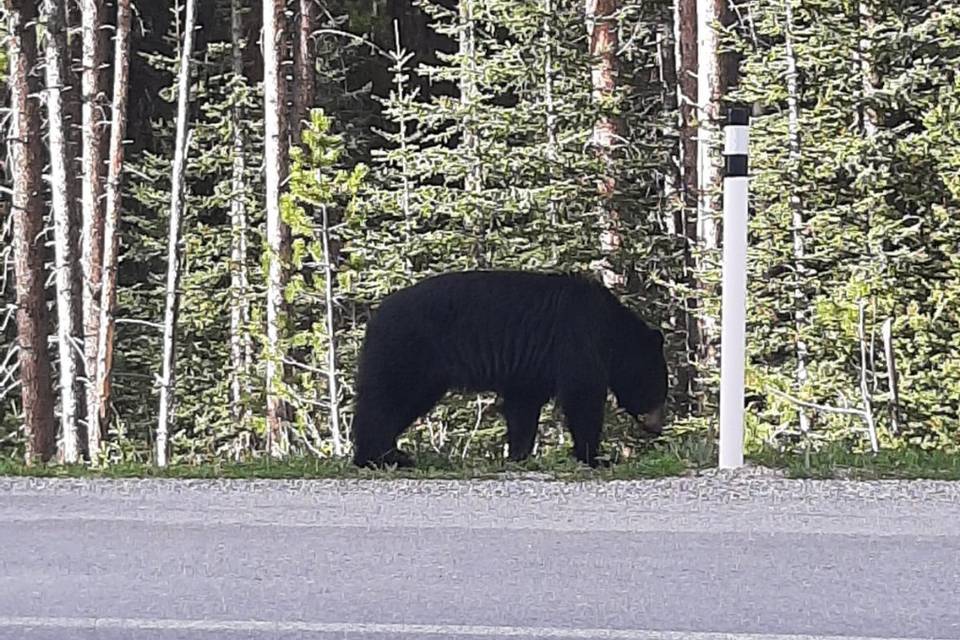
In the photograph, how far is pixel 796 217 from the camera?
15.6m

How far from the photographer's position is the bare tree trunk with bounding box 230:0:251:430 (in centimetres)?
2347

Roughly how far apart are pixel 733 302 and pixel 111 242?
1601 centimetres

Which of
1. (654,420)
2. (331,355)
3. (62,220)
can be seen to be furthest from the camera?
(62,220)

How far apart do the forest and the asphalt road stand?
4082 mm

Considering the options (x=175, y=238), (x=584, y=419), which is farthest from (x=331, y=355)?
(x=584, y=419)

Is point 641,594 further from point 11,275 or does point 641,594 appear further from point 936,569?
point 11,275

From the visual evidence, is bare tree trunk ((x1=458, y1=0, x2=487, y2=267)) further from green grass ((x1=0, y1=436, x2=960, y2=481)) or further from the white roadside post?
the white roadside post

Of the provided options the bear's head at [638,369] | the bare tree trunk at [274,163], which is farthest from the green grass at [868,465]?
the bare tree trunk at [274,163]

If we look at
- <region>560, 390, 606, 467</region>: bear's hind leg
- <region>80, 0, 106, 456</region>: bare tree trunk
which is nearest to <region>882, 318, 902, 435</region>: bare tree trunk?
<region>560, 390, 606, 467</region>: bear's hind leg

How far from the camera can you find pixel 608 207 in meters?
17.3

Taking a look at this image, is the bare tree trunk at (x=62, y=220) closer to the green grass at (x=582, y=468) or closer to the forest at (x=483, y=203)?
the forest at (x=483, y=203)

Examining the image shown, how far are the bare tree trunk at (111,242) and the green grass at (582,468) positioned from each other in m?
13.7

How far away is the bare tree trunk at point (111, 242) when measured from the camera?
2050 cm

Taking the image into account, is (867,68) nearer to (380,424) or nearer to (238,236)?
(380,424)
